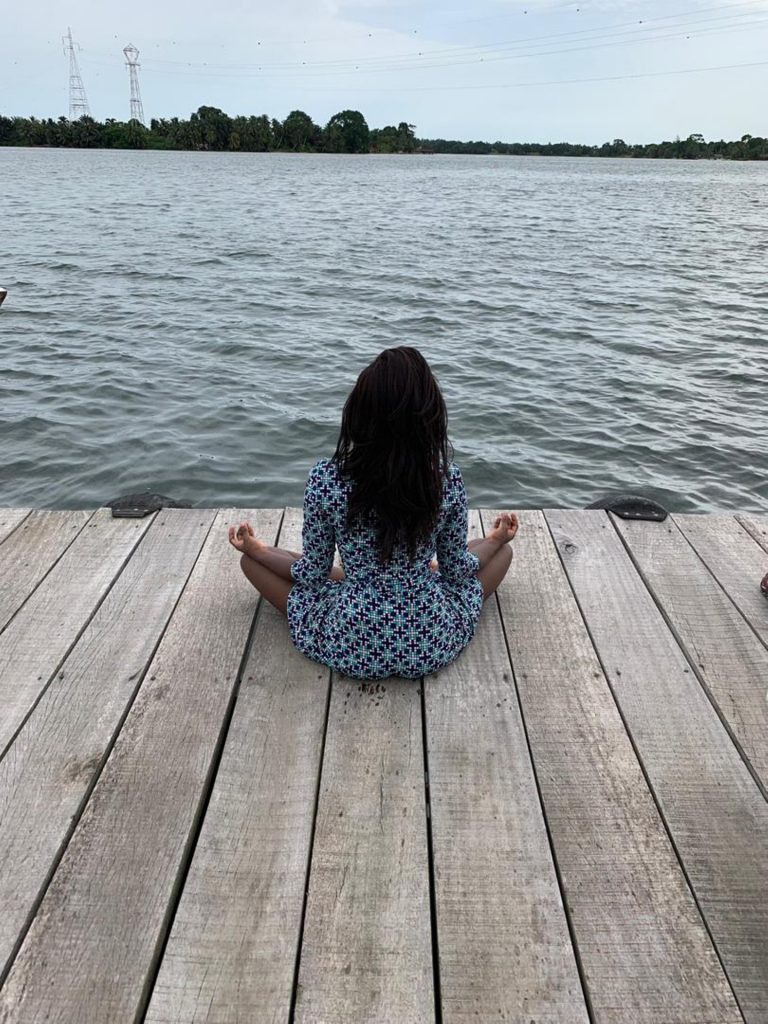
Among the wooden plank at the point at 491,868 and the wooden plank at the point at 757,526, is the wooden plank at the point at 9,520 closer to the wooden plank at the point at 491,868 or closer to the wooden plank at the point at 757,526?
the wooden plank at the point at 491,868

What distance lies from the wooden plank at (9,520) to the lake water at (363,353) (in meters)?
1.97

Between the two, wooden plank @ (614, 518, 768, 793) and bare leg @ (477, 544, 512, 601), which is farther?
bare leg @ (477, 544, 512, 601)

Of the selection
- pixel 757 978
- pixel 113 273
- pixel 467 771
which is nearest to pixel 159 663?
pixel 467 771

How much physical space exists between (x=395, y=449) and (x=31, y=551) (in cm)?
193

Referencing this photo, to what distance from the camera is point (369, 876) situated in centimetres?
193

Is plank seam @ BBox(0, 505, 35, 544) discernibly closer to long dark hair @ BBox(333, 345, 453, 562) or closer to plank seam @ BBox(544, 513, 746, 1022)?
long dark hair @ BBox(333, 345, 453, 562)

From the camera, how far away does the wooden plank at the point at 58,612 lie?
8.41 ft

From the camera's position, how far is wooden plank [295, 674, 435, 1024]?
166 cm

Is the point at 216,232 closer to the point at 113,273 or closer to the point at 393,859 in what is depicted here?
the point at 113,273

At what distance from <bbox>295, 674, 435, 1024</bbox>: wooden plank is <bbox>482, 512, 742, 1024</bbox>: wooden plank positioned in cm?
36

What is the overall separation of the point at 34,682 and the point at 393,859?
1359 millimetres

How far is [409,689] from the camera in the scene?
263 cm

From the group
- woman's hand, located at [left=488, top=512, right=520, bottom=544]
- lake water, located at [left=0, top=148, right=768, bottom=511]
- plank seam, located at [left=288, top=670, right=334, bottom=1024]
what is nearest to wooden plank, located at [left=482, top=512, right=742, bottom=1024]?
woman's hand, located at [left=488, top=512, right=520, bottom=544]

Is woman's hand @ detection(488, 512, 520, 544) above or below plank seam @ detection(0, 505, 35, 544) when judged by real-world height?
above
